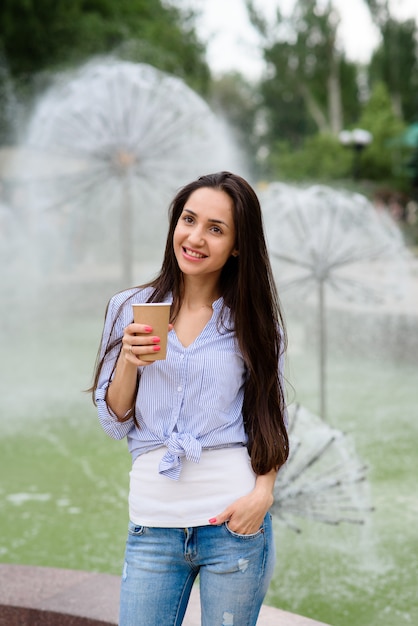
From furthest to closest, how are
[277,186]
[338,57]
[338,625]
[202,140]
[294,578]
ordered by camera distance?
[338,57], [202,140], [277,186], [294,578], [338,625]

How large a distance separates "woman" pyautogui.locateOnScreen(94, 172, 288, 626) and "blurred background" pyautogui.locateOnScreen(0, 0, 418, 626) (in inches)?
53.3

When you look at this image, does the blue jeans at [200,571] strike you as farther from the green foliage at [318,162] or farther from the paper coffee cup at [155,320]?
the green foliage at [318,162]

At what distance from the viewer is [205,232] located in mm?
1876

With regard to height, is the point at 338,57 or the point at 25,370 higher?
the point at 338,57

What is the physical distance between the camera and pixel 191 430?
183 centimetres

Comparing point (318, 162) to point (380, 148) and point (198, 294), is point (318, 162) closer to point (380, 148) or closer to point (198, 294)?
point (380, 148)

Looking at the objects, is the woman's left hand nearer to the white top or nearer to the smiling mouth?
the white top

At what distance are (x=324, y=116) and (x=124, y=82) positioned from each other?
34.6 meters

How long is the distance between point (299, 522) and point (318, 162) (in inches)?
1016

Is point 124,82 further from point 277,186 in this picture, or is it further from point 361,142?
point 361,142

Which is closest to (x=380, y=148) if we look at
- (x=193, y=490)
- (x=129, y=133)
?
(x=129, y=133)

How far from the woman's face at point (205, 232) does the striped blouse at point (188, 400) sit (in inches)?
5.4

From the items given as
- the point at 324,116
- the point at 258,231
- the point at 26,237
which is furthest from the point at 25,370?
the point at 324,116

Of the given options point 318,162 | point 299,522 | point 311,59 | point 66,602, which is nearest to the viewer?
point 66,602
